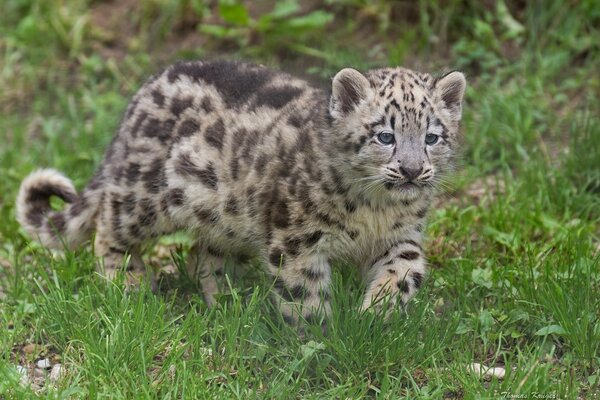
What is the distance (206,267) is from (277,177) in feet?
3.46

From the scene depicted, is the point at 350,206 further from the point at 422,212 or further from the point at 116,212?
the point at 116,212

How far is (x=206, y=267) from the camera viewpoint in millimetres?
6773

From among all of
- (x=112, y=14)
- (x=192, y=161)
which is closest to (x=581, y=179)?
(x=192, y=161)

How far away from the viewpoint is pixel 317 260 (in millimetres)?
5852

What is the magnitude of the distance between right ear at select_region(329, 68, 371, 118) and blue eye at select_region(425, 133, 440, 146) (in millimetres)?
386

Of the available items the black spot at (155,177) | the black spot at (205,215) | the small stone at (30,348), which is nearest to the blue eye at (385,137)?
the black spot at (205,215)

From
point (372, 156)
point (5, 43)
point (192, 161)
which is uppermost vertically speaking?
point (372, 156)

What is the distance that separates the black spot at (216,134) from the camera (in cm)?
644

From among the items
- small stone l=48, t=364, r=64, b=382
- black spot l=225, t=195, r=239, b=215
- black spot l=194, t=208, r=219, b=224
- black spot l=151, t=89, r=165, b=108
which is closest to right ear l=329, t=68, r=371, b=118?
black spot l=225, t=195, r=239, b=215

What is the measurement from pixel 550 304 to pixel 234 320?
5.34ft

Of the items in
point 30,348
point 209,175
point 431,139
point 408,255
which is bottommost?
point 30,348

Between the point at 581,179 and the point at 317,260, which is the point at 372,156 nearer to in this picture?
the point at 317,260

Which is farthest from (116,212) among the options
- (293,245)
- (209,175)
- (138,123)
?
(293,245)

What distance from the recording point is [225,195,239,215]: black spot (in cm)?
628
